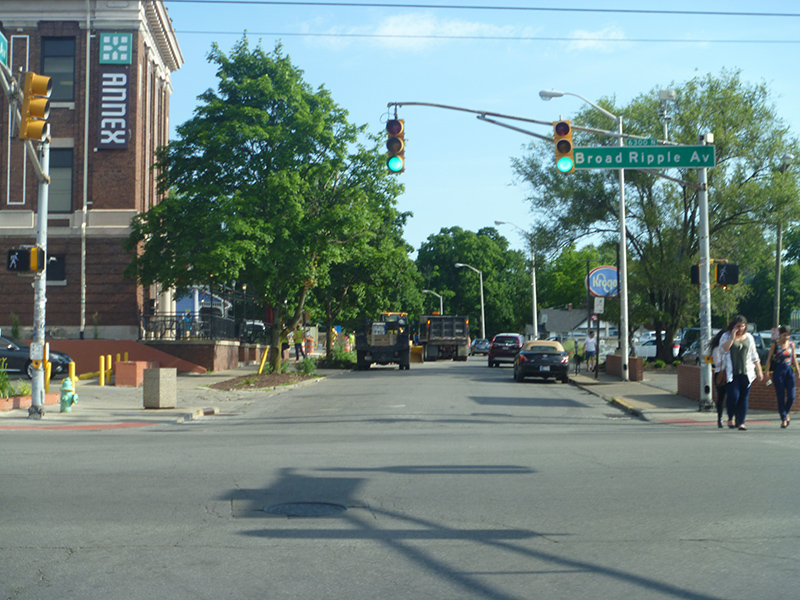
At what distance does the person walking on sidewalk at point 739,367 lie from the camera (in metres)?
13.7

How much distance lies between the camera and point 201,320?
3484 cm

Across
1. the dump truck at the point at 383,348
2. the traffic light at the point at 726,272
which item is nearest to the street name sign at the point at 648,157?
the traffic light at the point at 726,272

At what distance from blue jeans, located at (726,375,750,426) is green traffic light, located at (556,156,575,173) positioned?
581 centimetres

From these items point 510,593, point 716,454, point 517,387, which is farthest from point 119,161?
point 510,593

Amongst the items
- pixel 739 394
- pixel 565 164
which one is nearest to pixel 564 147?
pixel 565 164

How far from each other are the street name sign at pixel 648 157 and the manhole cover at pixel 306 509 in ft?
41.0

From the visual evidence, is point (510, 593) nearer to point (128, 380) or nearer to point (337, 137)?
point (128, 380)

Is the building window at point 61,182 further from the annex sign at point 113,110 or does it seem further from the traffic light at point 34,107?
the traffic light at point 34,107

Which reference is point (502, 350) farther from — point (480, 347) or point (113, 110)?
point (480, 347)

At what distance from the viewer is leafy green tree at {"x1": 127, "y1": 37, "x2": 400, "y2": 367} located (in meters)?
28.1

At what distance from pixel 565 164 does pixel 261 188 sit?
1404 cm

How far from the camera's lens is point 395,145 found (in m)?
18.2

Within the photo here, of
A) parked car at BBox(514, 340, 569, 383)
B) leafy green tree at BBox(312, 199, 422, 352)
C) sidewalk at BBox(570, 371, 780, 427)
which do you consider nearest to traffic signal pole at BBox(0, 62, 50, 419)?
sidewalk at BBox(570, 371, 780, 427)

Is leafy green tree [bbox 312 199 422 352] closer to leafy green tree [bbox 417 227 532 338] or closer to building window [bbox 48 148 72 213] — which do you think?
building window [bbox 48 148 72 213]
